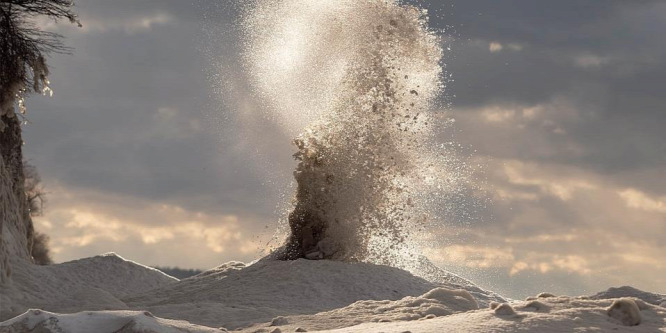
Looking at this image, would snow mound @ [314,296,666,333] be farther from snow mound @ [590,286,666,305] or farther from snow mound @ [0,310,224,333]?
snow mound @ [590,286,666,305]

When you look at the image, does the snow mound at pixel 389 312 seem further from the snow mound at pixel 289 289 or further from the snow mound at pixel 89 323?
the snow mound at pixel 289 289

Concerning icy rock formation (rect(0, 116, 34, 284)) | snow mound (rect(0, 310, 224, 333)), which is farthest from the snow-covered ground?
icy rock formation (rect(0, 116, 34, 284))

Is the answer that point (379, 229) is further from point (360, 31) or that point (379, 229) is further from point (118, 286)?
point (118, 286)

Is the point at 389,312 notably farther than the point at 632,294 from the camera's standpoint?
No

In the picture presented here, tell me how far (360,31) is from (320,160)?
2.89 metres

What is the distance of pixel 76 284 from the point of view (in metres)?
16.5

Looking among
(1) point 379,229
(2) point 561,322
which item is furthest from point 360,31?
(2) point 561,322

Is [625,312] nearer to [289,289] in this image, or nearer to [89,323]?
[89,323]

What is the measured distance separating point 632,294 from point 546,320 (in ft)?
24.3

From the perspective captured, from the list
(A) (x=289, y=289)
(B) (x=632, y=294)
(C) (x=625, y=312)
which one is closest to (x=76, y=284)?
(A) (x=289, y=289)

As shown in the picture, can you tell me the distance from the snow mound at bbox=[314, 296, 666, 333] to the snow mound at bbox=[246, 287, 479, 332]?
5.36ft

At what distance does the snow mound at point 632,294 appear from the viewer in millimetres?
11086

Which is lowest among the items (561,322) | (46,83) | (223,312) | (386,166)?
(561,322)

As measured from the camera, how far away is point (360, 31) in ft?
56.6
